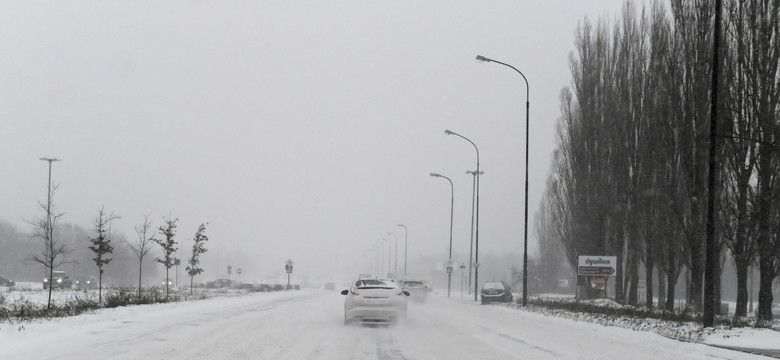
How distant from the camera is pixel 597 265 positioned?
112ft

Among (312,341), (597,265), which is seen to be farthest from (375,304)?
(597,265)

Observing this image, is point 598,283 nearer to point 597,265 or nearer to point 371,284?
point 597,265

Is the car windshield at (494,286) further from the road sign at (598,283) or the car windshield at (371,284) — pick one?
the car windshield at (371,284)

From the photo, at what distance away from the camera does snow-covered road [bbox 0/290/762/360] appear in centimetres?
1241

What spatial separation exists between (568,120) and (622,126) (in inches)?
243

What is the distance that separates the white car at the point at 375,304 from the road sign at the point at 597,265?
51.7 ft

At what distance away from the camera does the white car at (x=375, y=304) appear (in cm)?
1973

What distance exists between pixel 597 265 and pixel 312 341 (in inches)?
865

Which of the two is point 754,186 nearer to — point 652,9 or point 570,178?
point 652,9

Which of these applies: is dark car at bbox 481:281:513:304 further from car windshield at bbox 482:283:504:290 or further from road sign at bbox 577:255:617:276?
road sign at bbox 577:255:617:276

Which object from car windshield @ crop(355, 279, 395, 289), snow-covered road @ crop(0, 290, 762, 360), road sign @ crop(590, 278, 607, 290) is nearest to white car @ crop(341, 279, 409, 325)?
car windshield @ crop(355, 279, 395, 289)

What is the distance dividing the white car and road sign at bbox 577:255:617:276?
15.8 metres

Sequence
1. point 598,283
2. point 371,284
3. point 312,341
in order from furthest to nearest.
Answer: point 598,283 < point 371,284 < point 312,341

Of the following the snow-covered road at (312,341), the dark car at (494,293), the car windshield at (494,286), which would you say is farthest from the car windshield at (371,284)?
the car windshield at (494,286)
